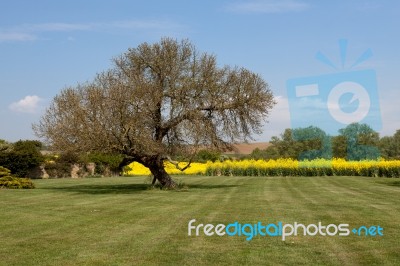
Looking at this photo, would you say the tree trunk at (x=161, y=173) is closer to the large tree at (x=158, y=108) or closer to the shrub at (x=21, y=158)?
the large tree at (x=158, y=108)

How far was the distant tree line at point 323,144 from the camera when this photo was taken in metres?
63.9

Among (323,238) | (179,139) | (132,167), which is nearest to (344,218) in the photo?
(323,238)

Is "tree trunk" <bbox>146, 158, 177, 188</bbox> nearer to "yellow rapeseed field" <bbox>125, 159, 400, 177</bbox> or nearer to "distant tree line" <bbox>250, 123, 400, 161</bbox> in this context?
"yellow rapeseed field" <bbox>125, 159, 400, 177</bbox>

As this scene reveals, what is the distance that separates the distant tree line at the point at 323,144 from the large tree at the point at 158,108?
35.5 metres

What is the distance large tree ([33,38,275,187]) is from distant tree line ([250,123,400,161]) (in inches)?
1399

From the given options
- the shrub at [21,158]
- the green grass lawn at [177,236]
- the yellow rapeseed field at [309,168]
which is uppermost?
the shrub at [21,158]

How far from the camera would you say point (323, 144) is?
6356 centimetres

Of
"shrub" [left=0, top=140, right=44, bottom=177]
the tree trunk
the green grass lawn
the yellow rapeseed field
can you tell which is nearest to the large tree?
the tree trunk

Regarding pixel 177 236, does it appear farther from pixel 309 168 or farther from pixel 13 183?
pixel 309 168

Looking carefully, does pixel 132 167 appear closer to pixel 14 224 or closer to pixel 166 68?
pixel 166 68

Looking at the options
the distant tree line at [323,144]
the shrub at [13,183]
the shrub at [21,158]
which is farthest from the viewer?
the distant tree line at [323,144]

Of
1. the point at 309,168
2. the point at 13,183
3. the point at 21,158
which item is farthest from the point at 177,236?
the point at 21,158

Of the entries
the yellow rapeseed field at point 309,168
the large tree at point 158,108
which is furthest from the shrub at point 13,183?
the yellow rapeseed field at point 309,168

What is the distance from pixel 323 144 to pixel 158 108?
4483 cm
